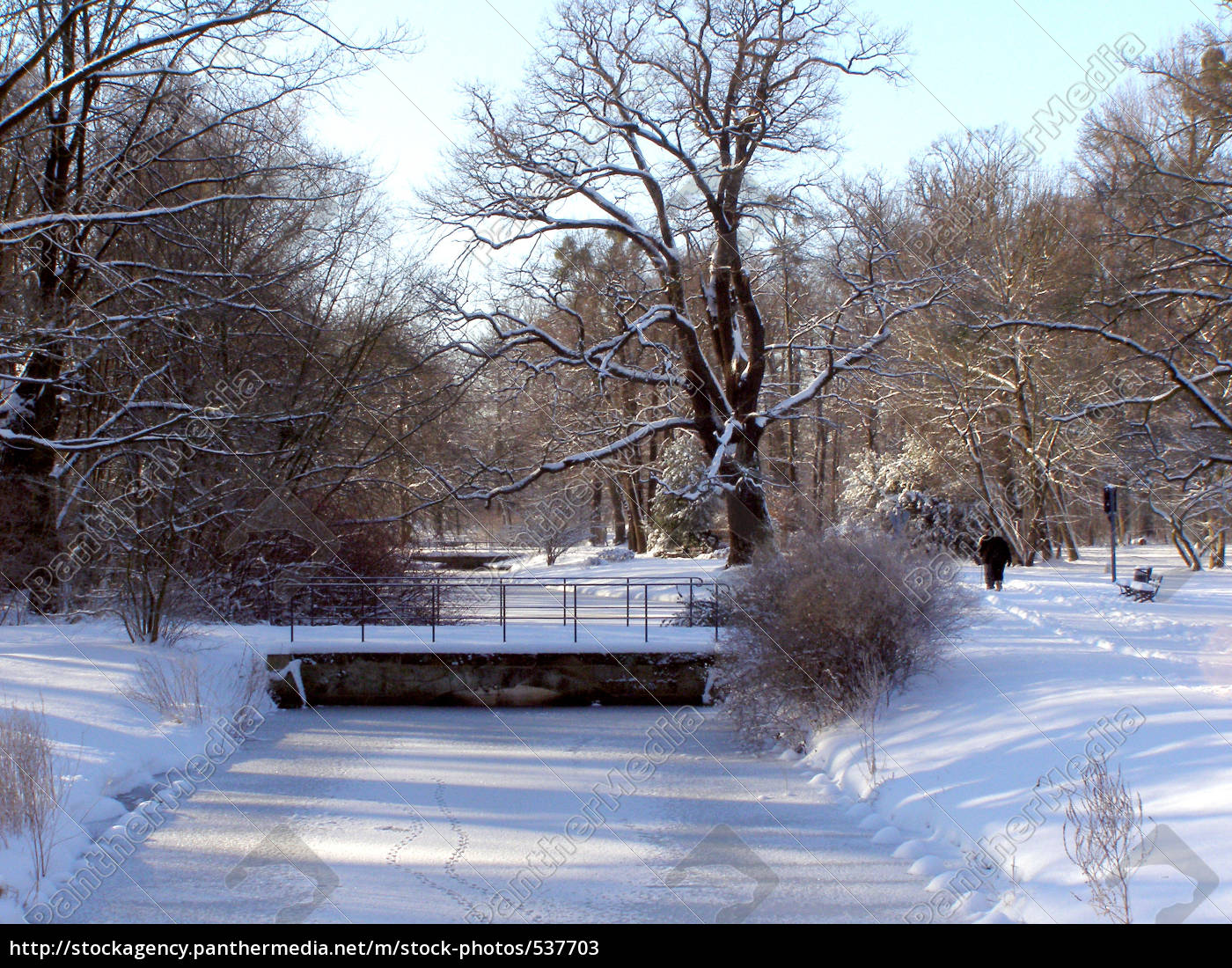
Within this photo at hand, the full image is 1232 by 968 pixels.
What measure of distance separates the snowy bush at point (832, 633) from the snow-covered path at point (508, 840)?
75 centimetres

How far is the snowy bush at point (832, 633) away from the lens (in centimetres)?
1188

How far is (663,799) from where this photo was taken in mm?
10422

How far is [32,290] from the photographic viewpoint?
61.2 feet

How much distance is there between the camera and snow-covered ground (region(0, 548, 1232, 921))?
280 inches

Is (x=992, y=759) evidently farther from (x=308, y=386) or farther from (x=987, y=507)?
(x=987, y=507)

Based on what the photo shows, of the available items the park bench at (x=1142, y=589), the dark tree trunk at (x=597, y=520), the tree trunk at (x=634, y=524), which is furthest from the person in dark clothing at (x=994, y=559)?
the dark tree trunk at (x=597, y=520)

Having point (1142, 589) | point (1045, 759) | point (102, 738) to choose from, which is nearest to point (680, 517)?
point (1142, 589)

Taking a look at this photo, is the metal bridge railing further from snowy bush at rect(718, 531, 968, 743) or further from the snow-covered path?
the snow-covered path

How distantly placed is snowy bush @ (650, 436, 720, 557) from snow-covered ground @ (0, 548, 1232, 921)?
21333 millimetres

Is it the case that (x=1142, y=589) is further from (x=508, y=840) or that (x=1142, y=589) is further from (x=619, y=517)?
(x=619, y=517)

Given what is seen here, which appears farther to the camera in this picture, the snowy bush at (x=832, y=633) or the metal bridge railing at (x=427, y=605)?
the metal bridge railing at (x=427, y=605)

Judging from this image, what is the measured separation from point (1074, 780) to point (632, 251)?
23.1 m

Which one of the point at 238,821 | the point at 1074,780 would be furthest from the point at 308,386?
the point at 1074,780

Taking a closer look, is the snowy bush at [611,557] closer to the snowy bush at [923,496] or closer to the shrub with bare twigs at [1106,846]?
the snowy bush at [923,496]
